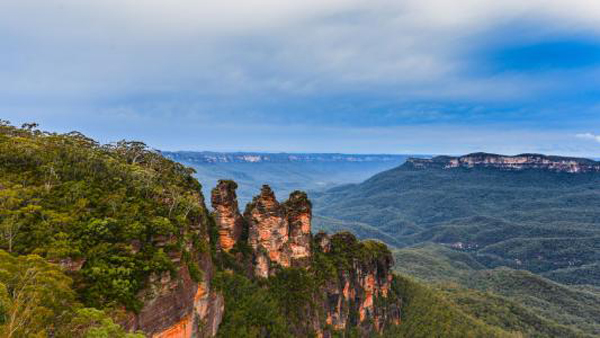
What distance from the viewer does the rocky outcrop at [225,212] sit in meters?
49.4

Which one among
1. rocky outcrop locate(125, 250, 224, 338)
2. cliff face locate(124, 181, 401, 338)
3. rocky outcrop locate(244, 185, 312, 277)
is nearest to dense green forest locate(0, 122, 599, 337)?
cliff face locate(124, 181, 401, 338)

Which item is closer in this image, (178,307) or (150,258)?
(150,258)

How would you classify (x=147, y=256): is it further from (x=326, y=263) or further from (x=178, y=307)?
(x=326, y=263)

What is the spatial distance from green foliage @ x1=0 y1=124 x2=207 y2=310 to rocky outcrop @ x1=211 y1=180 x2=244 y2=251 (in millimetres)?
6729

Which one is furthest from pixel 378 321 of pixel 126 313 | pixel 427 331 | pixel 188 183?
pixel 126 313

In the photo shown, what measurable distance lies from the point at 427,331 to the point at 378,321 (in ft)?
41.6

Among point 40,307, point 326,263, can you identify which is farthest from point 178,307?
point 326,263

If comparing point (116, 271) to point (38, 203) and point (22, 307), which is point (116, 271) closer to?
point (22, 307)

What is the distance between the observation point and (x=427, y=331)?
74.8 m

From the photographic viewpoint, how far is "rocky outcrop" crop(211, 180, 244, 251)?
162 ft

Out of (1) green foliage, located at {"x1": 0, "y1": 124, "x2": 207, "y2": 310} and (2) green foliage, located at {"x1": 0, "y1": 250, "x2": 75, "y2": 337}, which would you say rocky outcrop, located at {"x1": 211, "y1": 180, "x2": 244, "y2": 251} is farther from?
(2) green foliage, located at {"x1": 0, "y1": 250, "x2": 75, "y2": 337}

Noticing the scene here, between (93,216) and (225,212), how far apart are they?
22.4m

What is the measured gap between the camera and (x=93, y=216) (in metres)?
29.4

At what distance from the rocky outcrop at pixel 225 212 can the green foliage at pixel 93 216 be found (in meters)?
6.73
